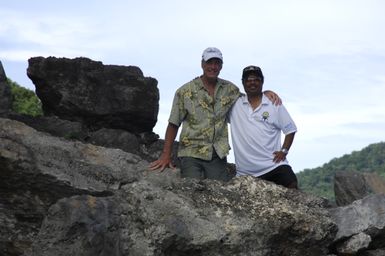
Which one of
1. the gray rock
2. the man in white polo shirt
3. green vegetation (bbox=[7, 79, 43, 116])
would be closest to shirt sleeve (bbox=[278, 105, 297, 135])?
the man in white polo shirt

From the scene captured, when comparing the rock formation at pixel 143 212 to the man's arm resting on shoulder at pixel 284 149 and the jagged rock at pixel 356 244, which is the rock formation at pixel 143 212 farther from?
the man's arm resting on shoulder at pixel 284 149

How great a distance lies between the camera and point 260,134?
28.7 ft

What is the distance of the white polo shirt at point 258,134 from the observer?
876 cm

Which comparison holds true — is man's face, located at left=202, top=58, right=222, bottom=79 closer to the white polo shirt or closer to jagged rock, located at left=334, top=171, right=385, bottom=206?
the white polo shirt

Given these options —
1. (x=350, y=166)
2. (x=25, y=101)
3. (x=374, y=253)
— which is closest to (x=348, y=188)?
(x=374, y=253)

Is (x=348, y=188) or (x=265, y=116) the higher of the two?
(x=265, y=116)

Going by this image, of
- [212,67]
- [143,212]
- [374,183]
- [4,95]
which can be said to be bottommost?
[143,212]

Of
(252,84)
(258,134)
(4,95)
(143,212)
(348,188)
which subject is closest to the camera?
(143,212)

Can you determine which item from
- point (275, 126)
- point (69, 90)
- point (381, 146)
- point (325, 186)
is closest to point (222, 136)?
point (275, 126)

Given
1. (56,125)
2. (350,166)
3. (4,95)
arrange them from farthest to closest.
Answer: (350,166), (4,95), (56,125)

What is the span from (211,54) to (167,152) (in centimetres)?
135

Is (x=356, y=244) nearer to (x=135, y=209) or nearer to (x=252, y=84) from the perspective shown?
(x=252, y=84)

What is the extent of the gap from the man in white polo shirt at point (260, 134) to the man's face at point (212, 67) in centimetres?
33

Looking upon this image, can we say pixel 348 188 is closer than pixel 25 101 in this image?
Yes
